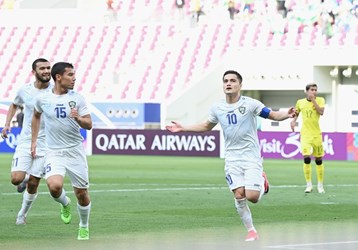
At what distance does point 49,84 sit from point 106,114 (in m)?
34.6

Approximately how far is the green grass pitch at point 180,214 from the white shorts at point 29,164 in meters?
0.73

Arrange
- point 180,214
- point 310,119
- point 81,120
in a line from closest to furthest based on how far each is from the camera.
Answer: point 81,120
point 180,214
point 310,119

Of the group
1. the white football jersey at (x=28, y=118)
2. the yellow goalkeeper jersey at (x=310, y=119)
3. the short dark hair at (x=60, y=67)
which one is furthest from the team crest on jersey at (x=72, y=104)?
the yellow goalkeeper jersey at (x=310, y=119)

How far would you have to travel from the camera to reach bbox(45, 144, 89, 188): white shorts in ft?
45.2

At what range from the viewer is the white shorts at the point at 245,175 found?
13.6 meters

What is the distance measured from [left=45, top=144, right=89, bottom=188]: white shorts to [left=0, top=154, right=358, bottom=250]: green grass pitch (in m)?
0.72

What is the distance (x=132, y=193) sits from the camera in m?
22.7

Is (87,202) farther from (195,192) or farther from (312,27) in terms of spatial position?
(312,27)

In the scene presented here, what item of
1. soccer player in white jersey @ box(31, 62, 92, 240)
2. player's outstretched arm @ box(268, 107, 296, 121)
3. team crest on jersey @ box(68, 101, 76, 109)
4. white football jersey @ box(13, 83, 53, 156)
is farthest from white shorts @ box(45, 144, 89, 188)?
player's outstretched arm @ box(268, 107, 296, 121)

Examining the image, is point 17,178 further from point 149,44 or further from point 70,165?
point 149,44

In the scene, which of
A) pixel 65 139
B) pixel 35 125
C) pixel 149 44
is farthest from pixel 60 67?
pixel 149 44

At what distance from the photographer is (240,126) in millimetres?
13688

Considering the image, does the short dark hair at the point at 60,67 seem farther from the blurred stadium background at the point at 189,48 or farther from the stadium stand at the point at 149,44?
the stadium stand at the point at 149,44

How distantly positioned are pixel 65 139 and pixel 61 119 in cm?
25
